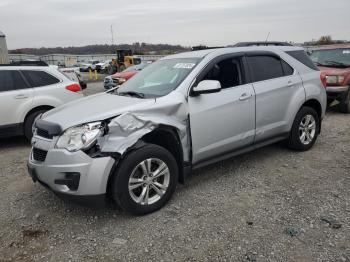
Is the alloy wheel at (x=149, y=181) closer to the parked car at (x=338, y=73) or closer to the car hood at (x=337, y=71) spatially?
the parked car at (x=338, y=73)

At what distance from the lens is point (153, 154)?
354 centimetres

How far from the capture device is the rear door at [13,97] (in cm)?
631

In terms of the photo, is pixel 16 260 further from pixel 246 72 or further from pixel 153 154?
pixel 246 72

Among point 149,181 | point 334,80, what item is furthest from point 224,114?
point 334,80

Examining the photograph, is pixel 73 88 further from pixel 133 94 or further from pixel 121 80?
pixel 121 80

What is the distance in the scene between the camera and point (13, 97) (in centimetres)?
639

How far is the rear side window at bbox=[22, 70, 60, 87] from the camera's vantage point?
6699 mm

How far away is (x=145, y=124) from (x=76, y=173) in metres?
0.83

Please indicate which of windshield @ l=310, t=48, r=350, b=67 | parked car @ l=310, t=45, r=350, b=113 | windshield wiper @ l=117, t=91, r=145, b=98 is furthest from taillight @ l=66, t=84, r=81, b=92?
windshield @ l=310, t=48, r=350, b=67

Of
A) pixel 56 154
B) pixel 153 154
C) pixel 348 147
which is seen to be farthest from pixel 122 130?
pixel 348 147

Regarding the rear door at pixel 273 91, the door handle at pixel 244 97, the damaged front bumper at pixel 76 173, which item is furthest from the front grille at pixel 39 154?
the rear door at pixel 273 91

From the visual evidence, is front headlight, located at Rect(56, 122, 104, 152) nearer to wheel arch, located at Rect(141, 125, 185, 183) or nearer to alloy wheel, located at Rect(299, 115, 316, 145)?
wheel arch, located at Rect(141, 125, 185, 183)

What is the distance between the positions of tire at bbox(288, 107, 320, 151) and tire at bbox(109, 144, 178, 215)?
238 cm

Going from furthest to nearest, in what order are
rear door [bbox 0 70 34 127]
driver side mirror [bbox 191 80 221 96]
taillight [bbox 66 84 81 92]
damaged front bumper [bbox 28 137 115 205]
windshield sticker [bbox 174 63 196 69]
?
taillight [bbox 66 84 81 92], rear door [bbox 0 70 34 127], windshield sticker [bbox 174 63 196 69], driver side mirror [bbox 191 80 221 96], damaged front bumper [bbox 28 137 115 205]
